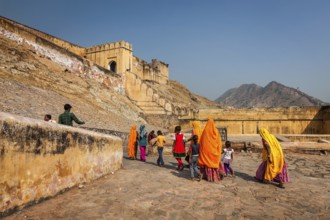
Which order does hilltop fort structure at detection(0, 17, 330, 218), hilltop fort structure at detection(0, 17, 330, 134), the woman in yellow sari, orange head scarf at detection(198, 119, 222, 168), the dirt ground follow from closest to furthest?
hilltop fort structure at detection(0, 17, 330, 218) < the dirt ground < the woman in yellow sari < orange head scarf at detection(198, 119, 222, 168) < hilltop fort structure at detection(0, 17, 330, 134)

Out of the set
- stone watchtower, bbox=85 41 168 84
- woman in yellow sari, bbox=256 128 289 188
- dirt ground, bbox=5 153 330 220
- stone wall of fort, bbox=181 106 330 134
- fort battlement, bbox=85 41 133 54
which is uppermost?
fort battlement, bbox=85 41 133 54

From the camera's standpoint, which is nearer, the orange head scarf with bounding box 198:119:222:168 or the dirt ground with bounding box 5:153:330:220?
the dirt ground with bounding box 5:153:330:220

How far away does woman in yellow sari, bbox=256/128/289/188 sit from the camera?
5.46 metres

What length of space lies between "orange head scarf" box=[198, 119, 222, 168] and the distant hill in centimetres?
6092

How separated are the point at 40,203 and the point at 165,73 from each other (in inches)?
1794

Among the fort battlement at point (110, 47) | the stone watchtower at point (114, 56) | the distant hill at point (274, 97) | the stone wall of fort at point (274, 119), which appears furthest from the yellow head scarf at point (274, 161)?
the distant hill at point (274, 97)

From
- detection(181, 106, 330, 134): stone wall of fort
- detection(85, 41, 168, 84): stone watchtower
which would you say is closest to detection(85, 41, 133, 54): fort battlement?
detection(85, 41, 168, 84): stone watchtower

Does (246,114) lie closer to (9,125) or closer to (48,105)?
(48,105)

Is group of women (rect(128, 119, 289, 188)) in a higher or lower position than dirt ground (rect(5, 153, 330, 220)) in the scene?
higher

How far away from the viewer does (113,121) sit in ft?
57.0


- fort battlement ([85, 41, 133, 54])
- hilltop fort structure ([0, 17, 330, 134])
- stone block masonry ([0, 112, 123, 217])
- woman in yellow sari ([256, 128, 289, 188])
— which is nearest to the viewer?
stone block masonry ([0, 112, 123, 217])

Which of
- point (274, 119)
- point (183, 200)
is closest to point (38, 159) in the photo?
point (183, 200)

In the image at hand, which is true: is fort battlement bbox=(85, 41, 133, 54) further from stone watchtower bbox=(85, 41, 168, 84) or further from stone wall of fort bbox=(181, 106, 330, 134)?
stone wall of fort bbox=(181, 106, 330, 134)

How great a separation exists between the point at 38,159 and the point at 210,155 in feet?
11.5
